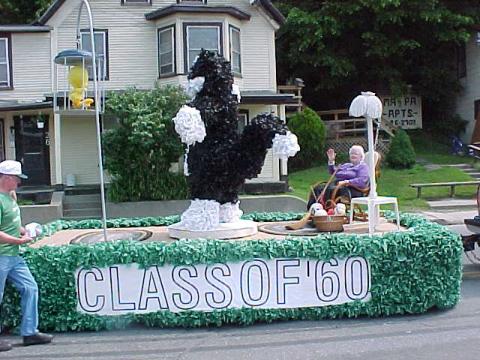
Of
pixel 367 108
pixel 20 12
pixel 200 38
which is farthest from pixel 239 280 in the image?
pixel 20 12

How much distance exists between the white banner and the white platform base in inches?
46.0

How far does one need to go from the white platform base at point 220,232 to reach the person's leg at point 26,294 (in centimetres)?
205

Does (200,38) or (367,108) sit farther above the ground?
(200,38)

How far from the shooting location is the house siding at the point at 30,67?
21.2m

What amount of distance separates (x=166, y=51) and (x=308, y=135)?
6953 millimetres

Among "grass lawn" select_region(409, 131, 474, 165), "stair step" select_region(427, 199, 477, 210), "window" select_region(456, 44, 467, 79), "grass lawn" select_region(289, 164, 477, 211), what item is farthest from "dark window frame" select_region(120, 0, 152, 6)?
"window" select_region(456, 44, 467, 79)

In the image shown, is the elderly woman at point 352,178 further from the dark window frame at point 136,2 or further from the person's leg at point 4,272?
the dark window frame at point 136,2

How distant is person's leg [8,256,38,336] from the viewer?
582cm

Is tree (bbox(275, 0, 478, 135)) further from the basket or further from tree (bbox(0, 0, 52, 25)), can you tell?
the basket

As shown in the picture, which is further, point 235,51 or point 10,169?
point 235,51

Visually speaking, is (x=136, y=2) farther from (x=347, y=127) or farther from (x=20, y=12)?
(x=347, y=127)

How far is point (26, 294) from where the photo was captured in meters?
5.86

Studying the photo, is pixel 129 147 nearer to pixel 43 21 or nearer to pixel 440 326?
pixel 43 21

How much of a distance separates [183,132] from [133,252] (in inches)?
64.2
